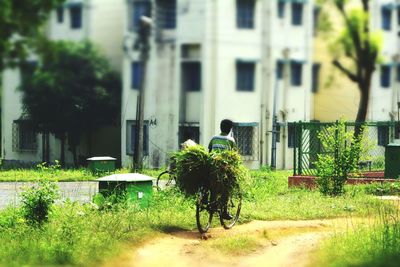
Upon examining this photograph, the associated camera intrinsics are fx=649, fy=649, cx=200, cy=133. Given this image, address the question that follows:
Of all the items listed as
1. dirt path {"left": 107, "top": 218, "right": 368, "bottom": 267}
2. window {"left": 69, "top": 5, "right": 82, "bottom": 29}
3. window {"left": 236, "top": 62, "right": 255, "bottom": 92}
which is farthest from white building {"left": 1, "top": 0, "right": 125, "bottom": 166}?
dirt path {"left": 107, "top": 218, "right": 368, "bottom": 267}

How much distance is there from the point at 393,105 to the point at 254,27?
0.57 meters

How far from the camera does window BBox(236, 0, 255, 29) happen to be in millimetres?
1544

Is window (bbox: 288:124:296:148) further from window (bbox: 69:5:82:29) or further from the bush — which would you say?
the bush

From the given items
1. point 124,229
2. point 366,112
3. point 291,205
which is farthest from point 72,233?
point 366,112

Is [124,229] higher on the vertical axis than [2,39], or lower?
lower

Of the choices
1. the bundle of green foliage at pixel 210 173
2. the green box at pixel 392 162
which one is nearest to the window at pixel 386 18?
the bundle of green foliage at pixel 210 173

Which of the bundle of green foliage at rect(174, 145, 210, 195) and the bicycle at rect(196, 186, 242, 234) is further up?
the bundle of green foliage at rect(174, 145, 210, 195)

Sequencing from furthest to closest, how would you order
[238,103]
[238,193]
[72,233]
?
[238,193]
[72,233]
[238,103]

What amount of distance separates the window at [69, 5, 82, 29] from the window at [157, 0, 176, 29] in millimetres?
220

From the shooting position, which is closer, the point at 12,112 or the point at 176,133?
the point at 12,112

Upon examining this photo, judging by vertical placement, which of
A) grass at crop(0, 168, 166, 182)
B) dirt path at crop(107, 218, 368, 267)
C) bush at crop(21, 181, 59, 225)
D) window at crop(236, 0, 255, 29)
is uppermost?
window at crop(236, 0, 255, 29)

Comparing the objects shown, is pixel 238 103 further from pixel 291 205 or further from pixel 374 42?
pixel 291 205

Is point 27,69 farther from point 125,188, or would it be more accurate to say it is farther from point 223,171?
point 125,188

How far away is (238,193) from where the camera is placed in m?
6.79
